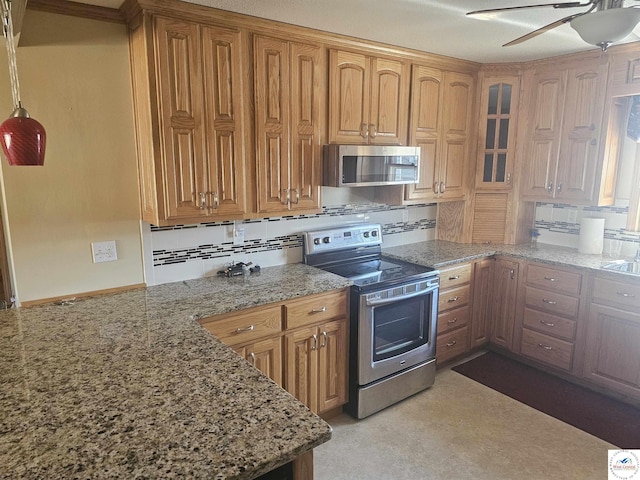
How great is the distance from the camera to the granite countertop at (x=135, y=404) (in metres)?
1.02

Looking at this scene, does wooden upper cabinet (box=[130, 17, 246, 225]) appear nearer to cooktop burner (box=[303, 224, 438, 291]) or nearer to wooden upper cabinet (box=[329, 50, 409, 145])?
wooden upper cabinet (box=[329, 50, 409, 145])

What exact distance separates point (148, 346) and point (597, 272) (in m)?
2.89

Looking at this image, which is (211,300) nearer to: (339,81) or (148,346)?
(148,346)

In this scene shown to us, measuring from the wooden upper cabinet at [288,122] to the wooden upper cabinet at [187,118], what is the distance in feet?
0.42

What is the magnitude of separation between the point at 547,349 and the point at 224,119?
2874mm

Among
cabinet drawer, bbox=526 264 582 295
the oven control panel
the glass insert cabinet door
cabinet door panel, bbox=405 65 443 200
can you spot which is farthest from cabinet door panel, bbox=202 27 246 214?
cabinet drawer, bbox=526 264 582 295

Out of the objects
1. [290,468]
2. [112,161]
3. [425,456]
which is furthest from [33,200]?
[425,456]

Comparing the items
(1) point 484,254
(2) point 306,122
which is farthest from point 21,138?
(1) point 484,254

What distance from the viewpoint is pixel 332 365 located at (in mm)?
2650

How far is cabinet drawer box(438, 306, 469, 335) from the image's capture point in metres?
3.27

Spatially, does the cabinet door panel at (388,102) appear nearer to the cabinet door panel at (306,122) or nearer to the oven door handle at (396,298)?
the cabinet door panel at (306,122)

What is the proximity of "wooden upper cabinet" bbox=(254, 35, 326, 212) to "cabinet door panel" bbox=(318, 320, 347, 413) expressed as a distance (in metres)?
0.79

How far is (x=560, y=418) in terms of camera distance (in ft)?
9.01

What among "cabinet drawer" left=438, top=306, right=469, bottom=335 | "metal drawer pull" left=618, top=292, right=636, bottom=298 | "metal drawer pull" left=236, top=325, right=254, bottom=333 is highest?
"metal drawer pull" left=618, top=292, right=636, bottom=298
